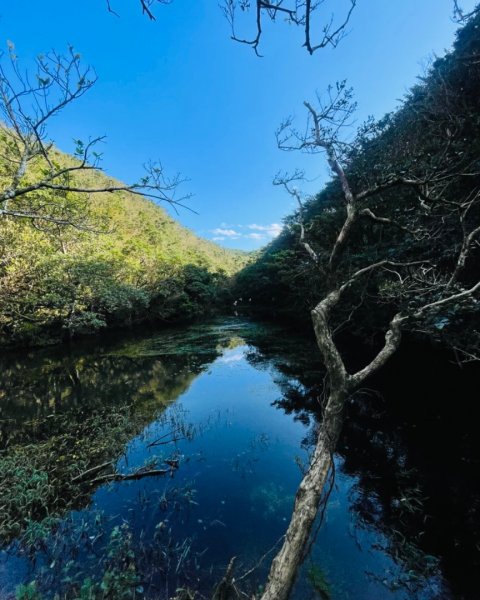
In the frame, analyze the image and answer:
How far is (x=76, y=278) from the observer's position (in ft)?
66.2

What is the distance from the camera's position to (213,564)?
4.69m

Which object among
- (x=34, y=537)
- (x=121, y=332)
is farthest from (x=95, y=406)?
(x=121, y=332)

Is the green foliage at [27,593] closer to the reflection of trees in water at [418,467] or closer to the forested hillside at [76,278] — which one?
the forested hillside at [76,278]

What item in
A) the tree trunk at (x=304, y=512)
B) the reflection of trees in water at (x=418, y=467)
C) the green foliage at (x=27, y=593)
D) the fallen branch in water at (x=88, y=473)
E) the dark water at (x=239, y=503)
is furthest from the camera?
the fallen branch in water at (x=88, y=473)

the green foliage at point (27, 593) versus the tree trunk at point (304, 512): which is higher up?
A: the tree trunk at point (304, 512)

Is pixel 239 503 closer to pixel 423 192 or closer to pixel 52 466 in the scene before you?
pixel 52 466

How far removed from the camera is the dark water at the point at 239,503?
4414 mm

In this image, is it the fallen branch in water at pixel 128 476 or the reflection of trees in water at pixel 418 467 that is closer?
the reflection of trees in water at pixel 418 467

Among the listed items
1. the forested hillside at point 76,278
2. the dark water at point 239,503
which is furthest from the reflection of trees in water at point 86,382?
the forested hillside at point 76,278

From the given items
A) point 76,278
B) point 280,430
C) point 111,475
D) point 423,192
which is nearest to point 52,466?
point 111,475

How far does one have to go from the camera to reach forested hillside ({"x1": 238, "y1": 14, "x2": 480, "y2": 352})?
442cm

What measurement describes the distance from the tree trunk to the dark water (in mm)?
526

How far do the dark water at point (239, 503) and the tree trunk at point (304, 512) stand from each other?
53 cm

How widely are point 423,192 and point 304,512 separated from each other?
13.9 ft
